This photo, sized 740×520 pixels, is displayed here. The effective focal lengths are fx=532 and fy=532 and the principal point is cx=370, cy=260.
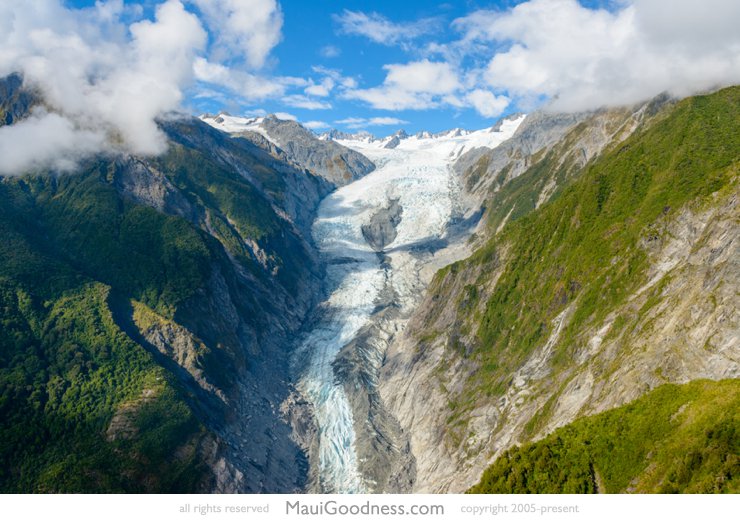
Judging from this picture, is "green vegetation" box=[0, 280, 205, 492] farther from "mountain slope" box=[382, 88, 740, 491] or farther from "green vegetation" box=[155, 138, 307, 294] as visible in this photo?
"green vegetation" box=[155, 138, 307, 294]

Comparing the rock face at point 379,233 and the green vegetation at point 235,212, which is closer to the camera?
the green vegetation at point 235,212

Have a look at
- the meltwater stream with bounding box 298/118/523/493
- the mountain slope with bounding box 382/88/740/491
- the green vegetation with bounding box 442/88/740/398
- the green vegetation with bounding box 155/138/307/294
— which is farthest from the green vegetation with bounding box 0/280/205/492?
the green vegetation with bounding box 155/138/307/294

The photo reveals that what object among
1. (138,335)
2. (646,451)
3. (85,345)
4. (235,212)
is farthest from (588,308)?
(235,212)

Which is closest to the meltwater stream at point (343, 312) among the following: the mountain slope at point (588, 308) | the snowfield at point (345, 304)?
the snowfield at point (345, 304)

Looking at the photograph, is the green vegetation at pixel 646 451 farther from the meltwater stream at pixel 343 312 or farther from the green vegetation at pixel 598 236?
the meltwater stream at pixel 343 312

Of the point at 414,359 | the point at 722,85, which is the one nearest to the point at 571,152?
the point at 722,85

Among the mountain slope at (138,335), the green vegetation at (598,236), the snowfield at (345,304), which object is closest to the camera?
the green vegetation at (598,236)
